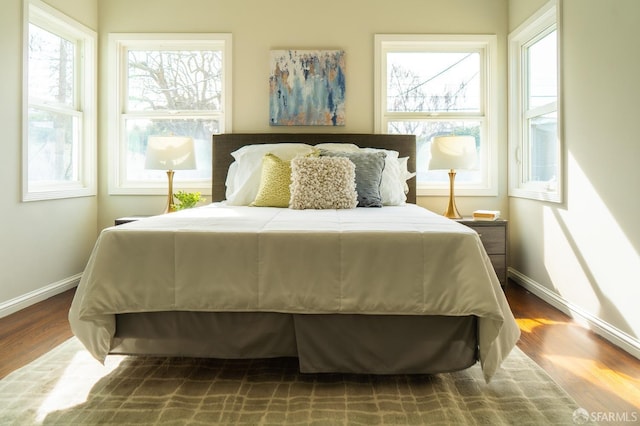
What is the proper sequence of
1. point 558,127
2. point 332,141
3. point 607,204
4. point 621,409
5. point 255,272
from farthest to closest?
point 332,141, point 558,127, point 607,204, point 255,272, point 621,409

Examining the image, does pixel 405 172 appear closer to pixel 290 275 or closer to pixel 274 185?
pixel 274 185

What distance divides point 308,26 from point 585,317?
3.17 m

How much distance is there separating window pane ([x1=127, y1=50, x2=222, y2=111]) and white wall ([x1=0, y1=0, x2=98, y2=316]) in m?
0.70

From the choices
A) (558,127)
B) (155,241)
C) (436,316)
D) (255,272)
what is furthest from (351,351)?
(558,127)

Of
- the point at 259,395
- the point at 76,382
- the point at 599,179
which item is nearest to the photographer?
the point at 259,395

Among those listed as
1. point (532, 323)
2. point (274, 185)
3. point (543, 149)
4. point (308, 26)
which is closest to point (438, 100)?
point (543, 149)

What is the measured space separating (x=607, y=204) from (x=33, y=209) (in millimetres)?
3776

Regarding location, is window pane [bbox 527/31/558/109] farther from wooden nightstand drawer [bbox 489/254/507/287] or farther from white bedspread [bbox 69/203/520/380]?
white bedspread [bbox 69/203/520/380]

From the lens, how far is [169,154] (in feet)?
12.3

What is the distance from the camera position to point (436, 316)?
1904 mm

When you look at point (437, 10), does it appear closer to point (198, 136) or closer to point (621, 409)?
point (198, 136)

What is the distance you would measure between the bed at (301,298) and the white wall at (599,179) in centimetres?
102

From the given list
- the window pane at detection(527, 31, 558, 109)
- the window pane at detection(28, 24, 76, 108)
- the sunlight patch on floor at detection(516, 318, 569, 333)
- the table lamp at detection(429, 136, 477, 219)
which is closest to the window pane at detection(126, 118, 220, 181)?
the window pane at detection(28, 24, 76, 108)

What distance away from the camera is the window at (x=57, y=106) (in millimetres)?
3316
